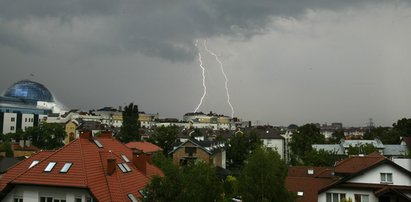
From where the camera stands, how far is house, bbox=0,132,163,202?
74.4 ft

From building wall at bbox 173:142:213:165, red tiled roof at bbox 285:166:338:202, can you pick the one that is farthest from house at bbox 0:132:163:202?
building wall at bbox 173:142:213:165

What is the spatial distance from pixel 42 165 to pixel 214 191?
42.2 feet

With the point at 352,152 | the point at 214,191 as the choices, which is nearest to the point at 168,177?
the point at 214,191

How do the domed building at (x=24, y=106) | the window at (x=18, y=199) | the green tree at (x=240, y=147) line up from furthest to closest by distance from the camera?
1. the domed building at (x=24, y=106)
2. the green tree at (x=240, y=147)
3. the window at (x=18, y=199)

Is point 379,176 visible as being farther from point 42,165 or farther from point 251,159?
point 42,165

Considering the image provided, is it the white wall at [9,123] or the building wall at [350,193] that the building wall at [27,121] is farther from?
the building wall at [350,193]

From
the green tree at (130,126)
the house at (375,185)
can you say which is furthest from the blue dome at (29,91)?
the house at (375,185)

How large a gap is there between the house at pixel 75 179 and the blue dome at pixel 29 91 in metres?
165

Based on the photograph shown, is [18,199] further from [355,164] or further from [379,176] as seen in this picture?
[355,164]

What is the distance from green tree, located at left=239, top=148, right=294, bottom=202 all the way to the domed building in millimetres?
123643

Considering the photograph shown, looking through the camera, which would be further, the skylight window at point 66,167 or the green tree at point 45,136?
Result: the green tree at point 45,136

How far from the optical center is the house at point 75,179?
74.4ft

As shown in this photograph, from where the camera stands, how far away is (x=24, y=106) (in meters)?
141

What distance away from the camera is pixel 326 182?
29.0 meters
